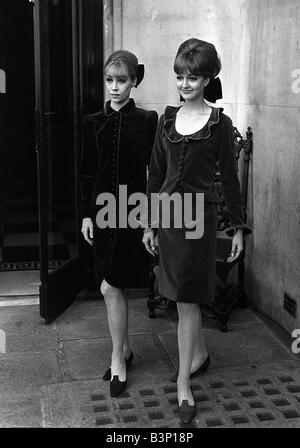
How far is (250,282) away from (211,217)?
180 cm

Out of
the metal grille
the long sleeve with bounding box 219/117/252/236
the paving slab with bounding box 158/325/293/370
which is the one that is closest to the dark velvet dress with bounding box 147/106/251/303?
the long sleeve with bounding box 219/117/252/236

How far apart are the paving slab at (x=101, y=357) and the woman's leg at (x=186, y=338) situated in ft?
1.72

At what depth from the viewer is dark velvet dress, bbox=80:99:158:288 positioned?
351 cm

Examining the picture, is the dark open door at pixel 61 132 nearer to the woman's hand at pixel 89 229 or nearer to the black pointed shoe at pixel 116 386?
the woman's hand at pixel 89 229

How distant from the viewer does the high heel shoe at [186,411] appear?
3211 mm

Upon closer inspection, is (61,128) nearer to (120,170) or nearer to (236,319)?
(120,170)

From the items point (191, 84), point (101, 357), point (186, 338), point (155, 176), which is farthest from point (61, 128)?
point (186, 338)

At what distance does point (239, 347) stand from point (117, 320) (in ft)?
3.26

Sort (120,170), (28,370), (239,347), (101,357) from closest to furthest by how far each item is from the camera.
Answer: (120,170)
(28,370)
(101,357)
(239,347)

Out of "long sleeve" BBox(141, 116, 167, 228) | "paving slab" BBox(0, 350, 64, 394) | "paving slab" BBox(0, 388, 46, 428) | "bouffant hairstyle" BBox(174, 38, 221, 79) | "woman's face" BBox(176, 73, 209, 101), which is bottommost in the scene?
"paving slab" BBox(0, 388, 46, 428)

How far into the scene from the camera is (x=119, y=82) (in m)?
3.43

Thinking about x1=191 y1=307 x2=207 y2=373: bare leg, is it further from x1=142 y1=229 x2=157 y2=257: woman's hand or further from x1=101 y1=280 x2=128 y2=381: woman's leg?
x1=142 y1=229 x2=157 y2=257: woman's hand

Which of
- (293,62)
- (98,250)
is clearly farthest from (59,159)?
(293,62)
